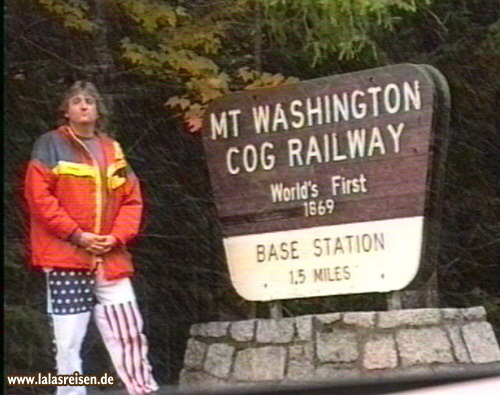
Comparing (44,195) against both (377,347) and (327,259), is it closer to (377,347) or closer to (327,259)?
(327,259)

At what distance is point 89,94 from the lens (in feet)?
16.9

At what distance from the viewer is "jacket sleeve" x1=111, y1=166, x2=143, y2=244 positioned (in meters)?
5.15

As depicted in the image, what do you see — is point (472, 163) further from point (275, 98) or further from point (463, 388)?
point (463, 388)

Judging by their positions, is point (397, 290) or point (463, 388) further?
point (397, 290)

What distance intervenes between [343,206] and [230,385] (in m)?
1.05

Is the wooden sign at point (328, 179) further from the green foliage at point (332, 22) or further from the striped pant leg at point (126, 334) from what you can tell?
the striped pant leg at point (126, 334)

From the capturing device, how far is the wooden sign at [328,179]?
5008 mm

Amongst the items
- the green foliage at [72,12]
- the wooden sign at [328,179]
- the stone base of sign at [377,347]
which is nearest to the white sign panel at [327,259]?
the wooden sign at [328,179]

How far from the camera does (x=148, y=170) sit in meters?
5.14

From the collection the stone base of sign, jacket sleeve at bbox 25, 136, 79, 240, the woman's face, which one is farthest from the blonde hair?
the stone base of sign

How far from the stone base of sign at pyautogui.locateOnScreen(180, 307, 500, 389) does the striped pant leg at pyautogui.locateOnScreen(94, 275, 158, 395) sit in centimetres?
46

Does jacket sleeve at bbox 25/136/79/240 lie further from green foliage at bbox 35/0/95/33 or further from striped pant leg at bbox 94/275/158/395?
green foliage at bbox 35/0/95/33

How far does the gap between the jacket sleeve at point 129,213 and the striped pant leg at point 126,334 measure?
0.24m

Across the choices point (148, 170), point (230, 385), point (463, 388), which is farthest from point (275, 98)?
point (463, 388)
